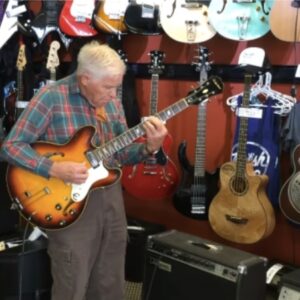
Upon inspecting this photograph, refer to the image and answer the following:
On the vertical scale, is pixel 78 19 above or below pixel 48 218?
above

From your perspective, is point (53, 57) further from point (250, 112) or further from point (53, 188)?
point (53, 188)

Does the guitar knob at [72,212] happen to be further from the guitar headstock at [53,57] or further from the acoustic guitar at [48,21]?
the acoustic guitar at [48,21]

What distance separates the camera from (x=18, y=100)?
3578 millimetres

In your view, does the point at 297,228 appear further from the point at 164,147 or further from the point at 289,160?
the point at 164,147

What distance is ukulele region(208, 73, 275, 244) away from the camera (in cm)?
254

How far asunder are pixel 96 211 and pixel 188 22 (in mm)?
1299

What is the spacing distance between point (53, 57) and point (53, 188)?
1592 millimetres

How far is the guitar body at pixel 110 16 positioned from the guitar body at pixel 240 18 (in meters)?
0.64

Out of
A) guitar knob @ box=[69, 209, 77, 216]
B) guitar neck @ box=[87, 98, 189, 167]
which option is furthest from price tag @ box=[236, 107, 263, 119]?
guitar knob @ box=[69, 209, 77, 216]

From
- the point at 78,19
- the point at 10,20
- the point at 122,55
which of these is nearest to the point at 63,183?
the point at 122,55

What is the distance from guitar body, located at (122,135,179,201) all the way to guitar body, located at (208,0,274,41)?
0.74 metres

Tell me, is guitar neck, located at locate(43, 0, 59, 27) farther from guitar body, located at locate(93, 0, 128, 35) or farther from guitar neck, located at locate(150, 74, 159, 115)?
guitar neck, located at locate(150, 74, 159, 115)

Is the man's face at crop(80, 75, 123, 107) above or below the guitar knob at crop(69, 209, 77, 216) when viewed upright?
above

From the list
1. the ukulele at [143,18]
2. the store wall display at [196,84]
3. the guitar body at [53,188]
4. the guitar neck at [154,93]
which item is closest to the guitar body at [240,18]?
the store wall display at [196,84]
